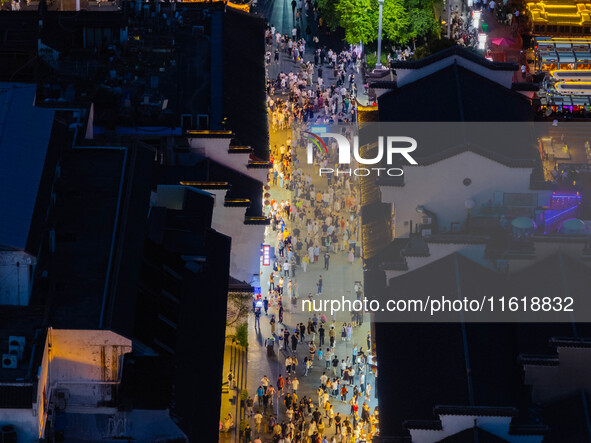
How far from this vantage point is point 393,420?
247ft

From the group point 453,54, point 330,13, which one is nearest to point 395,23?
point 330,13

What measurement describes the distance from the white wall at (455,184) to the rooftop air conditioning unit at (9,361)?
30.9 m

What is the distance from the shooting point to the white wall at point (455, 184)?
286 feet

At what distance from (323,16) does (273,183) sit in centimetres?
3199

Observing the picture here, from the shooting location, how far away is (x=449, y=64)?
95688 mm

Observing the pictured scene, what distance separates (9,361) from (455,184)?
32.9m

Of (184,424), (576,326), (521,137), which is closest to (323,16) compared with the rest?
(521,137)

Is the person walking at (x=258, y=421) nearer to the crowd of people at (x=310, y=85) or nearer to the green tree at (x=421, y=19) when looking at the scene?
the crowd of people at (x=310, y=85)

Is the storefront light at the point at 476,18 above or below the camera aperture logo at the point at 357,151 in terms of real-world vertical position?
above

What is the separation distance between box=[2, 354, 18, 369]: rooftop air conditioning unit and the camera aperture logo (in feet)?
104

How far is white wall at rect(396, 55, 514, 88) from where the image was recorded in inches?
3767

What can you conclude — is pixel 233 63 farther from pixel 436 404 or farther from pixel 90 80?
pixel 436 404

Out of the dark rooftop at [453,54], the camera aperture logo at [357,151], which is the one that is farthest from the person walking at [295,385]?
the dark rooftop at [453,54]

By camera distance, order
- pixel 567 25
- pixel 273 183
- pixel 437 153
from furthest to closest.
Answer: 1. pixel 567 25
2. pixel 273 183
3. pixel 437 153
